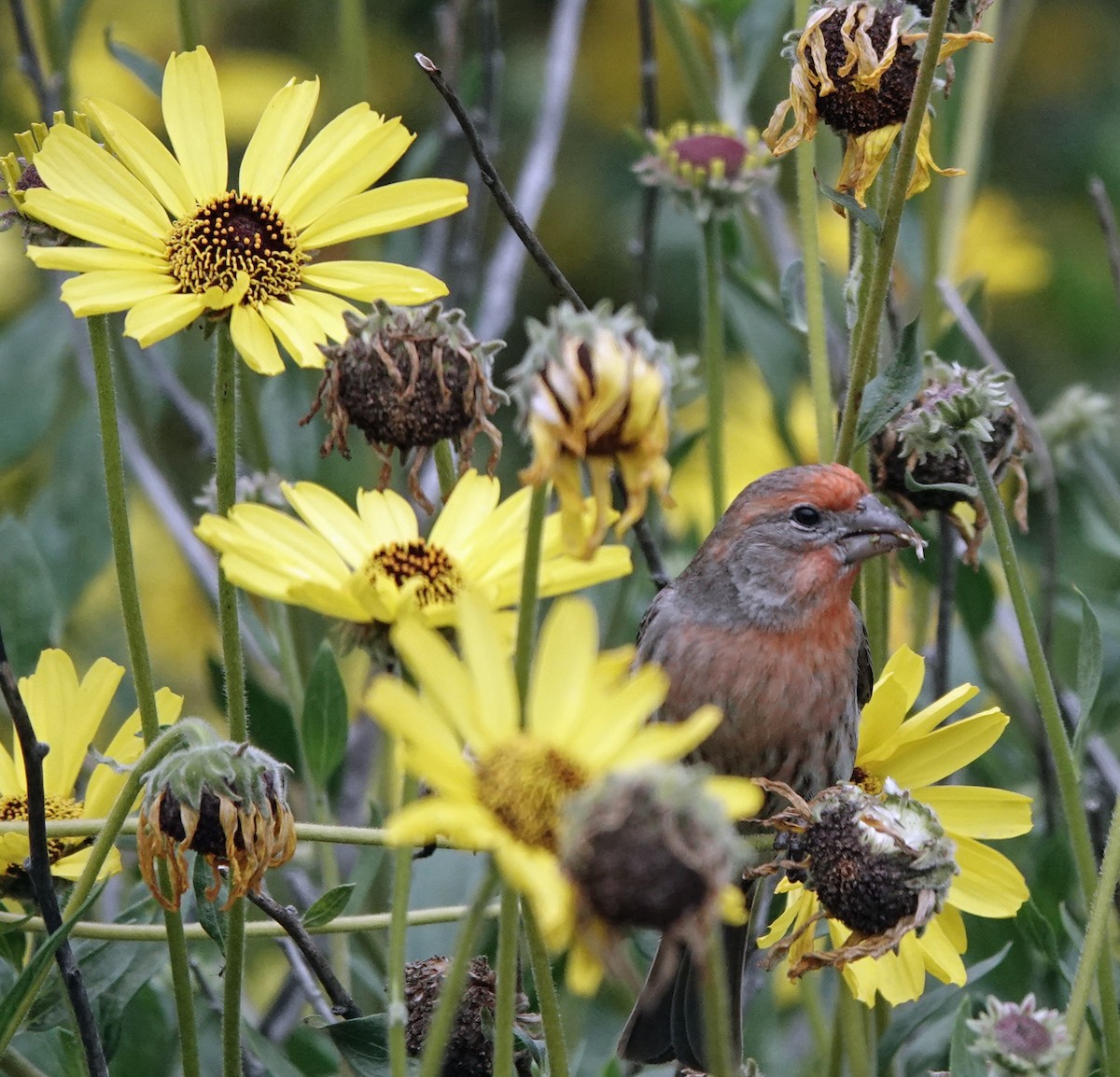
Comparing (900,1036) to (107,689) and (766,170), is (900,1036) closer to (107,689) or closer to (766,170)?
(107,689)

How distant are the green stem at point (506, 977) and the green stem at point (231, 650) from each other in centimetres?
39

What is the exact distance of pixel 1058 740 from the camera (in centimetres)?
198

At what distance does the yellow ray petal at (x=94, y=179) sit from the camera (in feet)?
6.22

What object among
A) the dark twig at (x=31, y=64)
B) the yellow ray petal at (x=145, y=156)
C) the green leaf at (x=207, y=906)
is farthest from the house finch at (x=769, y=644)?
the dark twig at (x=31, y=64)

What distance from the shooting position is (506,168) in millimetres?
5859

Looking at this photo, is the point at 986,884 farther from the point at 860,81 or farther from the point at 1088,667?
the point at 860,81

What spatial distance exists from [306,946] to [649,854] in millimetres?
730

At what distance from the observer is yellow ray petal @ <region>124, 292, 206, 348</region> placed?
178 centimetres

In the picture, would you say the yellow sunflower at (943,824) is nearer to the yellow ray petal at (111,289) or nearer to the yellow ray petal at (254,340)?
the yellow ray petal at (254,340)

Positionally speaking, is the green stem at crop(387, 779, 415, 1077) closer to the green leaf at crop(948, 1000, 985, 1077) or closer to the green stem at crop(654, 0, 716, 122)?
the green leaf at crop(948, 1000, 985, 1077)


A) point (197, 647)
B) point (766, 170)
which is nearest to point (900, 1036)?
point (766, 170)

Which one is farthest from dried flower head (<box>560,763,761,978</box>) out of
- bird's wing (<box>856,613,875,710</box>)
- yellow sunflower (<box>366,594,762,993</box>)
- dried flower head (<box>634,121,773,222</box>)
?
dried flower head (<box>634,121,773,222</box>)

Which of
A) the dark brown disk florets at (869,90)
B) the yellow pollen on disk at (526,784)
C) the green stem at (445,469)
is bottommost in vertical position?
the yellow pollen on disk at (526,784)

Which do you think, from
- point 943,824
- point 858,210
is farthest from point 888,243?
point 943,824
